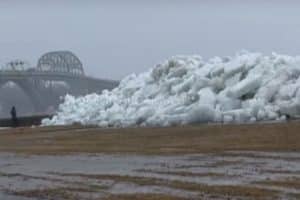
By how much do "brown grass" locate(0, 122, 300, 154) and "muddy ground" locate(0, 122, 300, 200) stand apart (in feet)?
0.12

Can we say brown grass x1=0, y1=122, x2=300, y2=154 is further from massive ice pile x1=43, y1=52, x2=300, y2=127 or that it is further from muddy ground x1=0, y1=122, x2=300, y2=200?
massive ice pile x1=43, y1=52, x2=300, y2=127

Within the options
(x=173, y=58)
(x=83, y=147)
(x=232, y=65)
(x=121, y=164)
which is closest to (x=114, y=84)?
(x=173, y=58)

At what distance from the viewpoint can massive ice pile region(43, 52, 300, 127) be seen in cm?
3688

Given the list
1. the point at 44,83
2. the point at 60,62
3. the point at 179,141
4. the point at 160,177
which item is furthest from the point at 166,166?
the point at 60,62

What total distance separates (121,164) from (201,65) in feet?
101

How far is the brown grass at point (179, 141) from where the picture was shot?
2362 cm

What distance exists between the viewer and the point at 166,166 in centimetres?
1842

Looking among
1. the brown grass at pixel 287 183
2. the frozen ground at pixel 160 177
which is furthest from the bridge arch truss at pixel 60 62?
the brown grass at pixel 287 183

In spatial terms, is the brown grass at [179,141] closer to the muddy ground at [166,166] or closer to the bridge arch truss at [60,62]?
the muddy ground at [166,166]

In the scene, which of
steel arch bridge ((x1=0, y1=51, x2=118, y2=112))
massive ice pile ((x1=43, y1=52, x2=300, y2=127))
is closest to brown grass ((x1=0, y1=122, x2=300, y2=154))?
massive ice pile ((x1=43, y1=52, x2=300, y2=127))

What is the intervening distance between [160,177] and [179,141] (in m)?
11.7

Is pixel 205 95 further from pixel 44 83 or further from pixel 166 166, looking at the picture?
pixel 44 83

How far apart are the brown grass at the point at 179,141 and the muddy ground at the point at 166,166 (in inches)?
1.5

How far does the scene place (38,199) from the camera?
Result: 45.8ft
